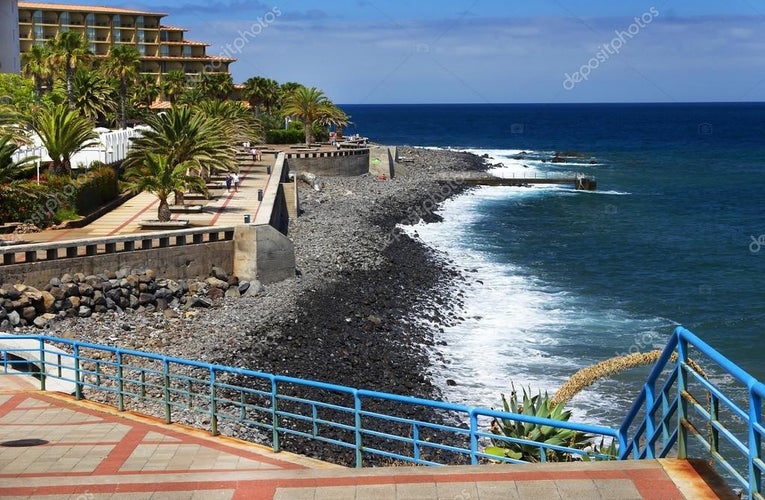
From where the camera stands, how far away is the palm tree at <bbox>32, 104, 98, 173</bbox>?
33.6 m

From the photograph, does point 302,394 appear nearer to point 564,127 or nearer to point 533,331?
point 533,331

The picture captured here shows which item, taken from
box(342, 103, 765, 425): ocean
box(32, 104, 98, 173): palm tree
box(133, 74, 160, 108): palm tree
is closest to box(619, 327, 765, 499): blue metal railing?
box(342, 103, 765, 425): ocean

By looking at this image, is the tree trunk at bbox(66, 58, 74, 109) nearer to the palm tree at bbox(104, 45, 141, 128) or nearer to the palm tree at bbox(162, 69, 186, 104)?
the palm tree at bbox(104, 45, 141, 128)

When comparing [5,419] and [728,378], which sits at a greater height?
[5,419]

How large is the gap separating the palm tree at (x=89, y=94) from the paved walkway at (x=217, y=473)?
46895 millimetres

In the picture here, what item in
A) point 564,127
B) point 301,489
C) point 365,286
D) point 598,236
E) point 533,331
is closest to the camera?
point 301,489

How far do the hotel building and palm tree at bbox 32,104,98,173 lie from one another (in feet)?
218

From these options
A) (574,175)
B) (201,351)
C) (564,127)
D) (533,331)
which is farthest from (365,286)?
(564,127)

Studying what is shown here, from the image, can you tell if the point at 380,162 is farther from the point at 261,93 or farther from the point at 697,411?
the point at 697,411

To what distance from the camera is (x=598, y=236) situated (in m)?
50.9

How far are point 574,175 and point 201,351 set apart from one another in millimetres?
61433

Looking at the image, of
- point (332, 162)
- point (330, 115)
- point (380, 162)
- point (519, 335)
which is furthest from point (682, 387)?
point (330, 115)

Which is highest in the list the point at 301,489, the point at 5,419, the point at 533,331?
the point at 301,489

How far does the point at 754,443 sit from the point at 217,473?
4974 mm
